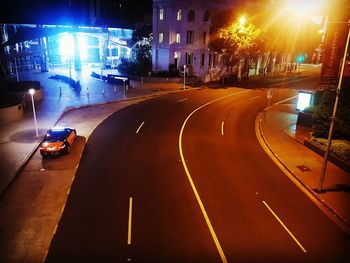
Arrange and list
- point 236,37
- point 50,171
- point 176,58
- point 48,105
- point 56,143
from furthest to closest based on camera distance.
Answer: point 176,58 < point 236,37 < point 48,105 < point 56,143 < point 50,171

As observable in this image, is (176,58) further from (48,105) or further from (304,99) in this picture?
(304,99)

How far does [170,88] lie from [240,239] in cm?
3720

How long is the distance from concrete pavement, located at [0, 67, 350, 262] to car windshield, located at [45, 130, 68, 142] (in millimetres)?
1275

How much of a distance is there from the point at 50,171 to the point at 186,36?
4211 cm

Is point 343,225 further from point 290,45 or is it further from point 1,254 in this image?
point 290,45

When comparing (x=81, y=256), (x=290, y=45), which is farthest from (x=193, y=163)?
(x=290, y=45)

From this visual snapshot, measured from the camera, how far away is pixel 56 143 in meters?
19.5

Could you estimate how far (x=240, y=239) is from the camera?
1218cm

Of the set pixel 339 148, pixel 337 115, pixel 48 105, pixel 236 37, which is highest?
pixel 236 37

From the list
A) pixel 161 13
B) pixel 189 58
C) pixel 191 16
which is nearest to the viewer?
pixel 191 16

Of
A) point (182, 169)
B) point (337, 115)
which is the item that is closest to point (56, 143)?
point (182, 169)

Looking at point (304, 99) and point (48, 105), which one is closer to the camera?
point (304, 99)

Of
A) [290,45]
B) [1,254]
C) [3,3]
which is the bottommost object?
[1,254]

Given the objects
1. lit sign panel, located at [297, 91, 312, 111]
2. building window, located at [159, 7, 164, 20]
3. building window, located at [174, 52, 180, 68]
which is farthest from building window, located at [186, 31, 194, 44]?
lit sign panel, located at [297, 91, 312, 111]
